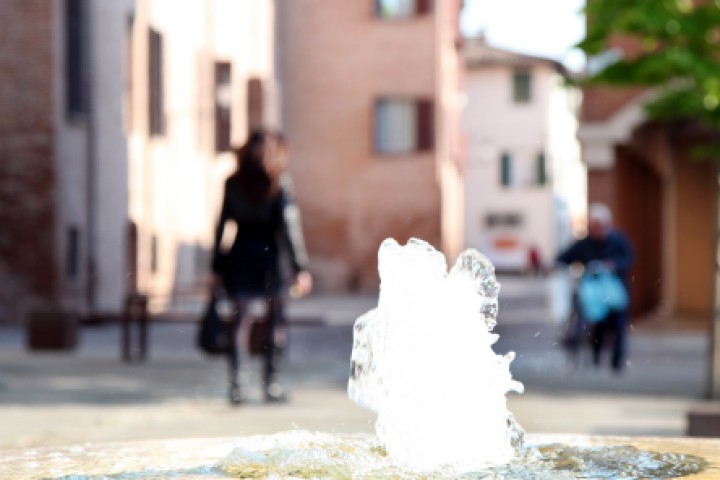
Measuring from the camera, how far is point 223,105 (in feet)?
115

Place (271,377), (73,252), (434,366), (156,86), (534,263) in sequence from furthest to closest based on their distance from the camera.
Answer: (534,263) → (156,86) → (73,252) → (271,377) → (434,366)

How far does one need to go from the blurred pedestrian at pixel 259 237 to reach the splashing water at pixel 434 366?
5873 mm

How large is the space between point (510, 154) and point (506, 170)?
0.87 metres

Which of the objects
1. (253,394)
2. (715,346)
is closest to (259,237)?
(253,394)

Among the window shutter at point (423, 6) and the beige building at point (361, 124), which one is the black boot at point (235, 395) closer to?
the beige building at point (361, 124)

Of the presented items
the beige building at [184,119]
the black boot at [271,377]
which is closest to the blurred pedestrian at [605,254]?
the black boot at [271,377]

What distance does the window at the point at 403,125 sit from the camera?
41469 mm

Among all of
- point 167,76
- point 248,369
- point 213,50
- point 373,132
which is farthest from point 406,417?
point 373,132

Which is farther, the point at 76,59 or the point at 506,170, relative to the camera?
the point at 506,170

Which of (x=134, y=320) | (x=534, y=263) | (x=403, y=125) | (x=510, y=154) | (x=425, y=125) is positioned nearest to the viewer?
(x=134, y=320)

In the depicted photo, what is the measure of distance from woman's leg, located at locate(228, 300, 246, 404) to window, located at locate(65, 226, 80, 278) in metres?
→ 15.3

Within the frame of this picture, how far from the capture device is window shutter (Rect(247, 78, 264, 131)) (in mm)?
37625

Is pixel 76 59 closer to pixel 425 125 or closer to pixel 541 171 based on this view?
pixel 425 125

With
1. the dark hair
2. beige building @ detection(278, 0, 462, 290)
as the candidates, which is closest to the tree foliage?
the dark hair
